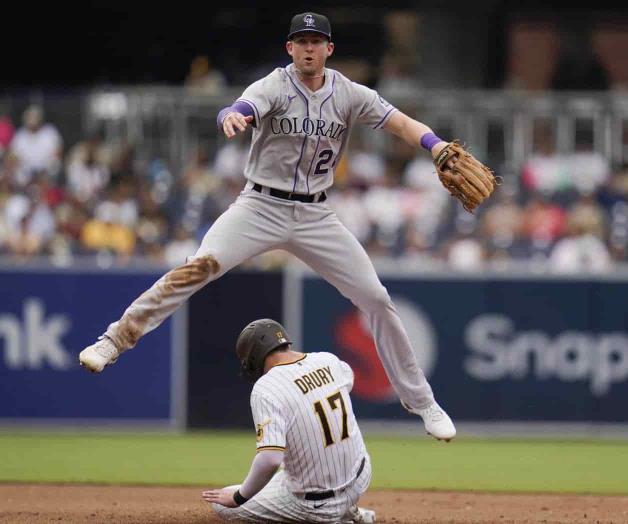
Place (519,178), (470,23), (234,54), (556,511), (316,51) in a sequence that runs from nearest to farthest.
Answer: (316,51) < (556,511) < (519,178) < (470,23) < (234,54)

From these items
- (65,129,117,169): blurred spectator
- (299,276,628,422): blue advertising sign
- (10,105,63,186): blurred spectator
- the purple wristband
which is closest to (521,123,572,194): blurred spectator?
(299,276,628,422): blue advertising sign

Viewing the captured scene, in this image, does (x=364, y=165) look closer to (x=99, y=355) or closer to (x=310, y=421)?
(x=99, y=355)

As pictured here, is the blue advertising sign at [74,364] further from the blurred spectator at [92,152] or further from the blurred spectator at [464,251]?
the blurred spectator at [92,152]

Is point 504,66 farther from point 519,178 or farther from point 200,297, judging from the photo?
point 200,297

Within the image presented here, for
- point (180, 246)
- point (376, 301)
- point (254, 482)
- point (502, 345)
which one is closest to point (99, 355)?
point (254, 482)

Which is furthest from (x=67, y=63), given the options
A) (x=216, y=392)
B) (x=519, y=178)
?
(x=216, y=392)

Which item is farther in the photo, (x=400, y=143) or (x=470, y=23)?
(x=470, y=23)

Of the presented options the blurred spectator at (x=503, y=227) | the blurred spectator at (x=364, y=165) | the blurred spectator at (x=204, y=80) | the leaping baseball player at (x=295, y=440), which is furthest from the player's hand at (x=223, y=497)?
the blurred spectator at (x=204, y=80)
